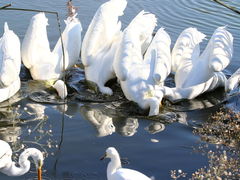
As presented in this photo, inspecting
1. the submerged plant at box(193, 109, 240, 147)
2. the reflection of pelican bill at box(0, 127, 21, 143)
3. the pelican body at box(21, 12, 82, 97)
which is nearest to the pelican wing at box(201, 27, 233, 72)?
the submerged plant at box(193, 109, 240, 147)

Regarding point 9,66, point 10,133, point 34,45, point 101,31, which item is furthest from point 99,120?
point 34,45

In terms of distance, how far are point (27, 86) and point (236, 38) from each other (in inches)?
233

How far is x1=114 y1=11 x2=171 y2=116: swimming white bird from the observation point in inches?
398

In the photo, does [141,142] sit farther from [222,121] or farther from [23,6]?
[23,6]

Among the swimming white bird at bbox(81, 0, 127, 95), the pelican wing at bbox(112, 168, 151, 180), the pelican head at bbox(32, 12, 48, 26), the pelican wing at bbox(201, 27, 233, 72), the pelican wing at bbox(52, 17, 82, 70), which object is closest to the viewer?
the pelican wing at bbox(112, 168, 151, 180)

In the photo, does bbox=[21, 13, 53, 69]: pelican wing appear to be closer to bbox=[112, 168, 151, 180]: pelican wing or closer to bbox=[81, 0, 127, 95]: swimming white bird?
bbox=[81, 0, 127, 95]: swimming white bird

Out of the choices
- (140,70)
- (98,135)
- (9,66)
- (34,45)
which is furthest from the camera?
(34,45)

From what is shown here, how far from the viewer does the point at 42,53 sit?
11227 millimetres

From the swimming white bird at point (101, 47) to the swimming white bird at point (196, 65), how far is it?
1.33 metres

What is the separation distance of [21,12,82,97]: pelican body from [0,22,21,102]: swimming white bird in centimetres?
59

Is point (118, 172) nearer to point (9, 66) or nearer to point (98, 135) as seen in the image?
point (98, 135)

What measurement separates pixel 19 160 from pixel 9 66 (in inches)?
120

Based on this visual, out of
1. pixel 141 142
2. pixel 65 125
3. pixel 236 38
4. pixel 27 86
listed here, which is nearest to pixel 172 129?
pixel 141 142

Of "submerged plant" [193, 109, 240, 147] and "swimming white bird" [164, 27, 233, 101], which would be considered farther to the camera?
"swimming white bird" [164, 27, 233, 101]
